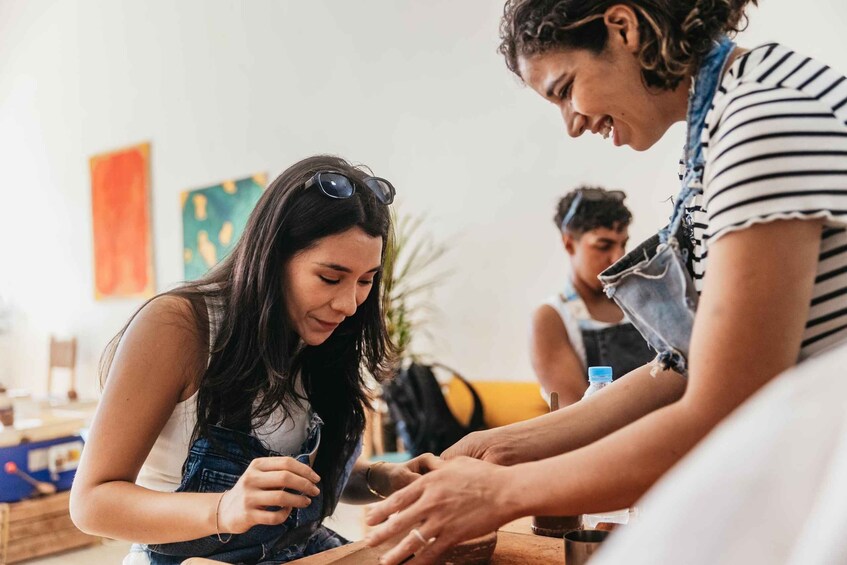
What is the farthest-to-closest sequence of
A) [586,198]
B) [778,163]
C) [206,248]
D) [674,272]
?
[206,248]
[586,198]
[674,272]
[778,163]

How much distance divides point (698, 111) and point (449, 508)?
58cm

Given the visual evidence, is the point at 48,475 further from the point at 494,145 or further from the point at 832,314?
the point at 832,314

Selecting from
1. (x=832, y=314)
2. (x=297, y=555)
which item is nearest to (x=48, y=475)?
(x=297, y=555)

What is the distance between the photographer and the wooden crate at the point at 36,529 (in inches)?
165

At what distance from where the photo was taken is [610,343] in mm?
2764

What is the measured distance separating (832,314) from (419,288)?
12.8 ft

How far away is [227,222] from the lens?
A: 225 inches

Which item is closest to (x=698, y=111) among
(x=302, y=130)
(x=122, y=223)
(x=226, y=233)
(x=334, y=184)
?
(x=334, y=184)

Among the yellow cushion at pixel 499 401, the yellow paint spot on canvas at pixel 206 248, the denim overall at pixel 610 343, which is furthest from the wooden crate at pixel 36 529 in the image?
the denim overall at pixel 610 343

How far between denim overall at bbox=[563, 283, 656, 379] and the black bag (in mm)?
1335

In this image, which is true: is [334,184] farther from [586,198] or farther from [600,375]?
[586,198]

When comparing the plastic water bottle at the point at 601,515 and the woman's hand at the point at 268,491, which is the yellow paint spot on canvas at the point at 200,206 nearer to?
the plastic water bottle at the point at 601,515

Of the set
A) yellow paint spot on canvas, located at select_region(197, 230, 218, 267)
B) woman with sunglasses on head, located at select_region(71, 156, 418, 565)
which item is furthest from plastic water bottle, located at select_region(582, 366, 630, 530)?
yellow paint spot on canvas, located at select_region(197, 230, 218, 267)

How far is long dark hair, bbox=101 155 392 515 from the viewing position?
1.65 meters
